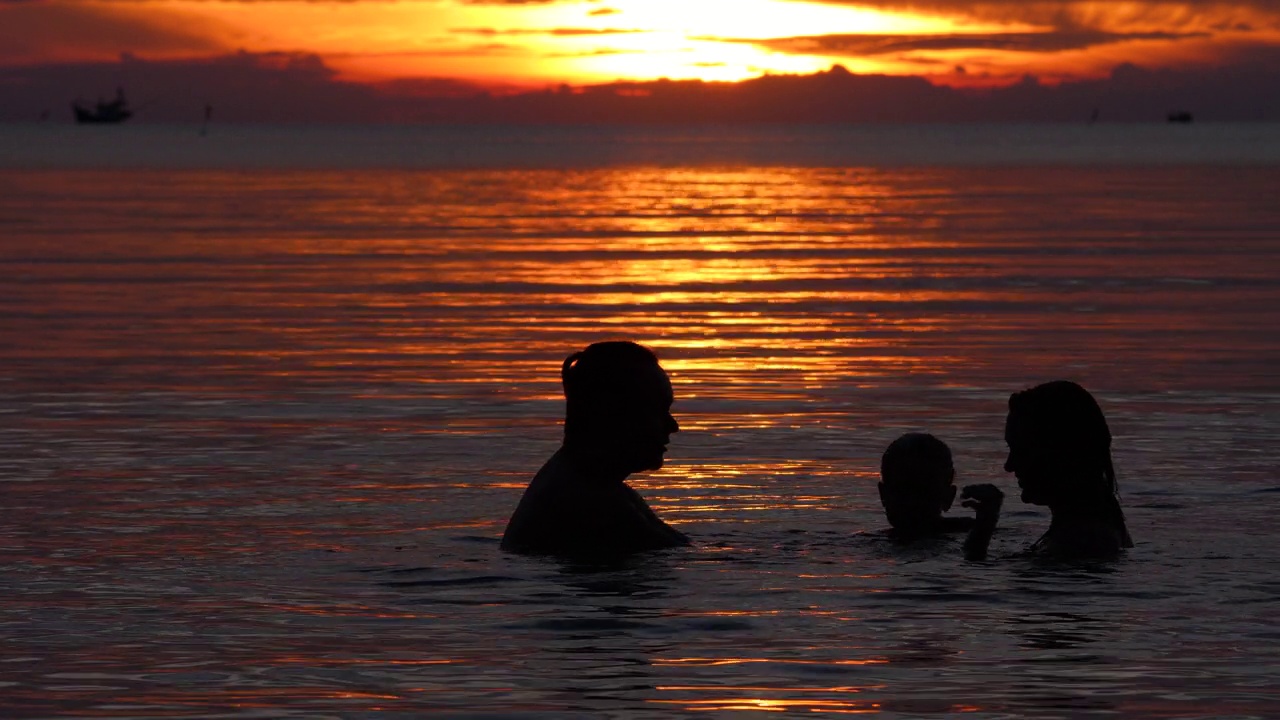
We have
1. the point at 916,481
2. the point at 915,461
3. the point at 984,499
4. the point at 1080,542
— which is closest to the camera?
the point at 984,499

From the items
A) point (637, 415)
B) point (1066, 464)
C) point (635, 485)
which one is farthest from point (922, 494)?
point (635, 485)

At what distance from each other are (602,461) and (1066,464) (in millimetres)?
2373

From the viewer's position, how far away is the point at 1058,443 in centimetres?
1066

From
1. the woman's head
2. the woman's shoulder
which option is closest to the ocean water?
the woman's shoulder

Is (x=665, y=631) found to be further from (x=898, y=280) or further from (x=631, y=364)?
(x=898, y=280)

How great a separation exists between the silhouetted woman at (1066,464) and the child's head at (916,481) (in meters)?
0.50

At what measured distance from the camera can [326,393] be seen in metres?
18.5

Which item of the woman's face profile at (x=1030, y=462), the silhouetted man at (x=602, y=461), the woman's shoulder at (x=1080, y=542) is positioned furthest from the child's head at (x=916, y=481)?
the silhouetted man at (x=602, y=461)

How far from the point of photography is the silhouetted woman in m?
10.6

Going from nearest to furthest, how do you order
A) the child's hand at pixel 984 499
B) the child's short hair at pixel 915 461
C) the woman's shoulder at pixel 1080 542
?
1. the child's hand at pixel 984 499
2. the woman's shoulder at pixel 1080 542
3. the child's short hair at pixel 915 461

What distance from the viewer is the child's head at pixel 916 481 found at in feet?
36.9

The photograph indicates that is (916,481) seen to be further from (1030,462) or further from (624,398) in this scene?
(624,398)

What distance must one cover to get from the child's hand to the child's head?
48 cm

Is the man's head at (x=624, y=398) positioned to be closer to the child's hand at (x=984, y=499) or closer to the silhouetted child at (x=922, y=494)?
the silhouetted child at (x=922, y=494)
